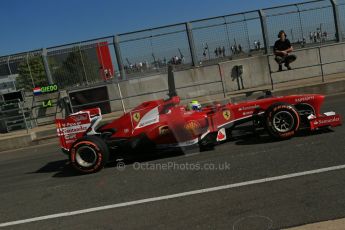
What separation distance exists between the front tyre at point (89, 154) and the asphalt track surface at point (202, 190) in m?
0.16

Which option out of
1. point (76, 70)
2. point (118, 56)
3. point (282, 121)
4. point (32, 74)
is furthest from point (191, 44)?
point (282, 121)

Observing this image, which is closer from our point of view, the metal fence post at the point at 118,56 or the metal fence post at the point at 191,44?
the metal fence post at the point at 118,56

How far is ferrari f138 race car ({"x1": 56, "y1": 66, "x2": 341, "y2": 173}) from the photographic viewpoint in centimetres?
755

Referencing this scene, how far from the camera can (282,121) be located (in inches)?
296

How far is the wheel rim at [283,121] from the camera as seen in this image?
746cm

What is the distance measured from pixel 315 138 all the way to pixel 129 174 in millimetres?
3295

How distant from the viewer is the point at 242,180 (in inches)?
230

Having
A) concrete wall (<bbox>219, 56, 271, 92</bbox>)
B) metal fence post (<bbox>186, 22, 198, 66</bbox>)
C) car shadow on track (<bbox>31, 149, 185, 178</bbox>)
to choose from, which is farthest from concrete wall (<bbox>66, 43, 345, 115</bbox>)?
car shadow on track (<bbox>31, 149, 185, 178</bbox>)

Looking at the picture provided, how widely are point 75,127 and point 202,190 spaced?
3406 mm

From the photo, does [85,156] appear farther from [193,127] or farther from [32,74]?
[32,74]

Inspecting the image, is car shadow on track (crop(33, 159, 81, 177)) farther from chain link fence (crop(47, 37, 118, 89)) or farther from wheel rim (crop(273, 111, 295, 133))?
chain link fence (crop(47, 37, 118, 89))

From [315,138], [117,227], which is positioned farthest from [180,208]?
[315,138]

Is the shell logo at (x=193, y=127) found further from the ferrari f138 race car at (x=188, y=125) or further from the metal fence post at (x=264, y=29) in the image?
the metal fence post at (x=264, y=29)

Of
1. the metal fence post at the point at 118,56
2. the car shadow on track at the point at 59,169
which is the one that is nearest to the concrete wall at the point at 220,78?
the metal fence post at the point at 118,56
